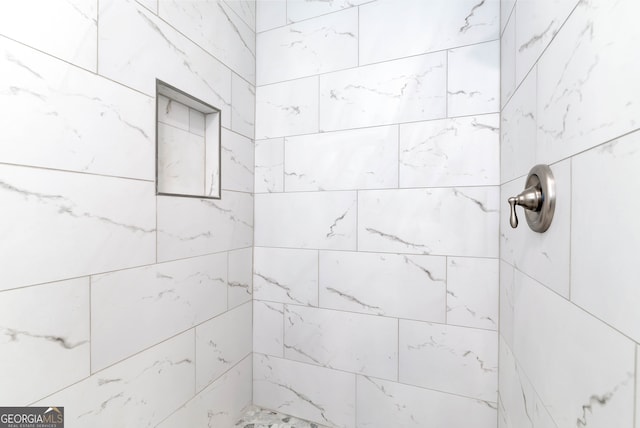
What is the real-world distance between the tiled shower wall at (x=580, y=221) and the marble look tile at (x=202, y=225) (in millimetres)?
1123

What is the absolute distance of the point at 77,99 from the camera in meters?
0.81

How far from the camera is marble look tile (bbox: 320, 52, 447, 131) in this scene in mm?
1253

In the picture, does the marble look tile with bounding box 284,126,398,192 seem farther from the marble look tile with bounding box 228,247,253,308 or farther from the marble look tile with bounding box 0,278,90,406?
the marble look tile with bounding box 0,278,90,406

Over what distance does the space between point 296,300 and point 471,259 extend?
32.0 inches

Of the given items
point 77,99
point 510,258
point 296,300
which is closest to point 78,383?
point 77,99

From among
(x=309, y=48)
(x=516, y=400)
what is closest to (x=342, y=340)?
(x=516, y=400)

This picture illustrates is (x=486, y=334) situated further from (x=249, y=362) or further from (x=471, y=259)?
(x=249, y=362)

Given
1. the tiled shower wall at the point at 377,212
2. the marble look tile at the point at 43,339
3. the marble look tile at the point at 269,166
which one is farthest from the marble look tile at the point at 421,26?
the marble look tile at the point at 43,339

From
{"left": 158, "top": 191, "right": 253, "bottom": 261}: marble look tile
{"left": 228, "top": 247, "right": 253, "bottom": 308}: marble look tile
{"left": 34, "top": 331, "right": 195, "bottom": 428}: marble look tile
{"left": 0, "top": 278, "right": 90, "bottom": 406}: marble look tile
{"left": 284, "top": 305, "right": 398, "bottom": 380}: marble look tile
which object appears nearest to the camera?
{"left": 0, "top": 278, "right": 90, "bottom": 406}: marble look tile

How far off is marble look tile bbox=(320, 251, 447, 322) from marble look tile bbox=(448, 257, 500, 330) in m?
0.03

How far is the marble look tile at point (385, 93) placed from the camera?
49.3 inches

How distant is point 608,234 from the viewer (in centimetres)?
44

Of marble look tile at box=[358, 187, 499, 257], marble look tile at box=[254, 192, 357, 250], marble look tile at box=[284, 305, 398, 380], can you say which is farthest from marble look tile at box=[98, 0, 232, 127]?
marble look tile at box=[284, 305, 398, 380]

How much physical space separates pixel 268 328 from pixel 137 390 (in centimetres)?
66
